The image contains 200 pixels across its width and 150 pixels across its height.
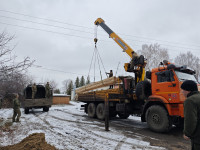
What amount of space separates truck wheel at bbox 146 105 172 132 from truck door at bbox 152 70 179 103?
59 cm

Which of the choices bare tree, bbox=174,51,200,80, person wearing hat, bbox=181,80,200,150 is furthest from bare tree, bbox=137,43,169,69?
person wearing hat, bbox=181,80,200,150

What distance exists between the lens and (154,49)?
1161 inches

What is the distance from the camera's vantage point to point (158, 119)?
639 cm

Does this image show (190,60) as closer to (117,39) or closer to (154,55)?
(154,55)

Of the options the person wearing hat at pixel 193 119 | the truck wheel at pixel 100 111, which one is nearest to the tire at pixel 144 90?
the truck wheel at pixel 100 111

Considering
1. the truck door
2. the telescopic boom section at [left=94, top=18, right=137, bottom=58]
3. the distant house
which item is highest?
the telescopic boom section at [left=94, top=18, right=137, bottom=58]

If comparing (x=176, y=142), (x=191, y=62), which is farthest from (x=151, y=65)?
(x=176, y=142)

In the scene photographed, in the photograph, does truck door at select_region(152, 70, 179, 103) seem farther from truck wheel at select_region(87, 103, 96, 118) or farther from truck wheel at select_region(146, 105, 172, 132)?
truck wheel at select_region(87, 103, 96, 118)

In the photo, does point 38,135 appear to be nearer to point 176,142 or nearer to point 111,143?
point 111,143

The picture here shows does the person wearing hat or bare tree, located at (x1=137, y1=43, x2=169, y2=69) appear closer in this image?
the person wearing hat

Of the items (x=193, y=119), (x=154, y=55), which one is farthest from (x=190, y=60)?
(x=193, y=119)

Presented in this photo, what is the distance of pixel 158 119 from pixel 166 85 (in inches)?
57.5

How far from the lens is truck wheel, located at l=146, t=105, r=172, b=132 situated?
6133mm

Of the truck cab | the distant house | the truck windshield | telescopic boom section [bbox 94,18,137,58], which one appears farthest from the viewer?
the distant house
